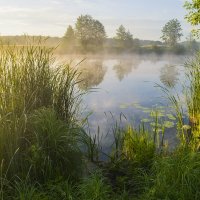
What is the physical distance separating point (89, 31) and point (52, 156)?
57.0m

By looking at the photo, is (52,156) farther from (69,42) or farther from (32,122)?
(69,42)

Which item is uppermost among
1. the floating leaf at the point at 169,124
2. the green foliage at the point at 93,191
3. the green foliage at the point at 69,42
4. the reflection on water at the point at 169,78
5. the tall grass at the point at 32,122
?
the green foliage at the point at 69,42

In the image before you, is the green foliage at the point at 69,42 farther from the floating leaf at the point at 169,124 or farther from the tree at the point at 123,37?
the floating leaf at the point at 169,124

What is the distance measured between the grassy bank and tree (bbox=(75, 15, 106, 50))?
174 ft

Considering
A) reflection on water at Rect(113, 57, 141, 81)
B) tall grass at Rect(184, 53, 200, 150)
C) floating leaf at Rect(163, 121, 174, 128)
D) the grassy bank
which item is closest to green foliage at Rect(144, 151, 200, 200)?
the grassy bank

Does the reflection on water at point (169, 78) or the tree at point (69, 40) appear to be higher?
the tree at point (69, 40)

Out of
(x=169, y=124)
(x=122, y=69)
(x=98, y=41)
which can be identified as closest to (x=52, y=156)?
(x=169, y=124)

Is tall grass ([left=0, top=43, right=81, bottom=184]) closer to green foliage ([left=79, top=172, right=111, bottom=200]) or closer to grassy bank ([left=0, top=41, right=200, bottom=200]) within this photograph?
grassy bank ([left=0, top=41, right=200, bottom=200])

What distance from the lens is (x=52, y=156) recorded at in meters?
4.05

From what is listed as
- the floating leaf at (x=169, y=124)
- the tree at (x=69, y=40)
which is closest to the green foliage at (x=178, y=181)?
the floating leaf at (x=169, y=124)

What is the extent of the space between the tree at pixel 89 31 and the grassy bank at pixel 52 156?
53141 millimetres

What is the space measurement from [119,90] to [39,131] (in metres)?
11.0

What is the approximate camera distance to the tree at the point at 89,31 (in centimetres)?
5891

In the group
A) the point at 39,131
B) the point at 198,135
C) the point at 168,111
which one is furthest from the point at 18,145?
the point at 168,111
